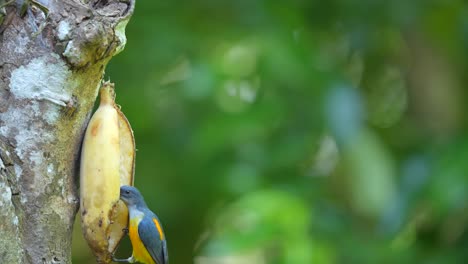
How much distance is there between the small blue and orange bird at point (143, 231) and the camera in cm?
229

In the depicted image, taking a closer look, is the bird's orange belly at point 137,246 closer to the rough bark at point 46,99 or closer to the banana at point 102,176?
the banana at point 102,176

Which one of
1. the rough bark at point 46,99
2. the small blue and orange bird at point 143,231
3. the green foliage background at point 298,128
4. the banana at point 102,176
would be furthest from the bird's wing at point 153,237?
the green foliage background at point 298,128

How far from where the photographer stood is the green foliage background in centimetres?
419

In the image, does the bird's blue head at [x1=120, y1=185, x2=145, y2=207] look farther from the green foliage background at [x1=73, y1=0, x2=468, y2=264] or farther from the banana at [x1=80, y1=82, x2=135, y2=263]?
the green foliage background at [x1=73, y1=0, x2=468, y2=264]

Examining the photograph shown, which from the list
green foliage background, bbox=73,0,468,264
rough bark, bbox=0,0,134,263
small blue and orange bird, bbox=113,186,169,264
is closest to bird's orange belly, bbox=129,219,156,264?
small blue and orange bird, bbox=113,186,169,264

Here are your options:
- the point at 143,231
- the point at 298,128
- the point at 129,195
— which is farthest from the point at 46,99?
the point at 298,128

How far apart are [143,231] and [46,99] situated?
1.47 ft

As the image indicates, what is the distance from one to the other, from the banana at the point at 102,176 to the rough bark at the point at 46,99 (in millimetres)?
42

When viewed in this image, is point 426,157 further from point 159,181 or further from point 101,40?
point 101,40

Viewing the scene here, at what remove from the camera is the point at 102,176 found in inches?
83.3

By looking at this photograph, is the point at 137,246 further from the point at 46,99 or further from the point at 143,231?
the point at 46,99

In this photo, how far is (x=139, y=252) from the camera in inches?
97.6

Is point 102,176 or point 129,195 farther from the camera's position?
point 129,195

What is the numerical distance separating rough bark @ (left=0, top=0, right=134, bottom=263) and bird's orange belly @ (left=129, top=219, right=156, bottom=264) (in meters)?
0.24
